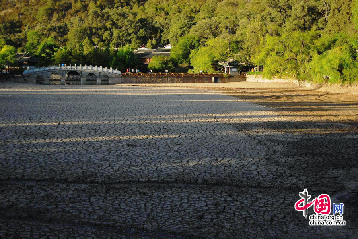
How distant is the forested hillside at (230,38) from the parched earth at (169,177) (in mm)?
A: 24140

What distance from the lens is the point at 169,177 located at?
810 centimetres

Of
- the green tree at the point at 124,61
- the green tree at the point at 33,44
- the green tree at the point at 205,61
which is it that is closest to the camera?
the green tree at the point at 205,61

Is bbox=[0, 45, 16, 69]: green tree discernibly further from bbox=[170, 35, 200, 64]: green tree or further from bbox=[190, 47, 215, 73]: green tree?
bbox=[190, 47, 215, 73]: green tree

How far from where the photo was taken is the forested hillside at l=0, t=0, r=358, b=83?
39156 millimetres

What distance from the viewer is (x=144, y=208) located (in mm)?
6344

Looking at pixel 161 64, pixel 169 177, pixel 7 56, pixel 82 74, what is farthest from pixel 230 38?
pixel 169 177

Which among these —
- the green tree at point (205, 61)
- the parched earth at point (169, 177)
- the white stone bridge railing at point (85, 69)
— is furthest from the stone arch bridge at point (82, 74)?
the parched earth at point (169, 177)

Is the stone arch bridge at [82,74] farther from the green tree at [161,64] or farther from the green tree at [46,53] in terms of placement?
the green tree at [161,64]

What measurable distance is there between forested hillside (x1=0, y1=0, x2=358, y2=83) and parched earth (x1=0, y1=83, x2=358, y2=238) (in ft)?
79.2

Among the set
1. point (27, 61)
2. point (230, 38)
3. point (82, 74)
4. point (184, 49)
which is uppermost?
point (230, 38)

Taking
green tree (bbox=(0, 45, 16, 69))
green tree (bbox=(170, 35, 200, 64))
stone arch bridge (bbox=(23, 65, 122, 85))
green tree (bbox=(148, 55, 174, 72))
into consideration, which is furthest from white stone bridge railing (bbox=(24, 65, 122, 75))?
green tree (bbox=(170, 35, 200, 64))

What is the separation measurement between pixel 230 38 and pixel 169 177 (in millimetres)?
57700

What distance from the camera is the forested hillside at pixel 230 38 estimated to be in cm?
3916

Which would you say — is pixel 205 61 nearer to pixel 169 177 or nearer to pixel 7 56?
pixel 7 56
